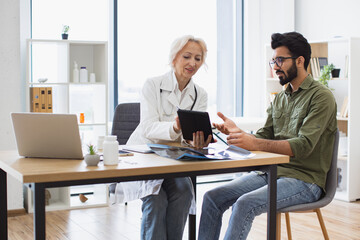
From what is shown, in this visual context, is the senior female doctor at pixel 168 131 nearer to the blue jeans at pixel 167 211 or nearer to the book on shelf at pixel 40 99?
the blue jeans at pixel 167 211

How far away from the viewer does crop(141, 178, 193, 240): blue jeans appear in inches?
87.4

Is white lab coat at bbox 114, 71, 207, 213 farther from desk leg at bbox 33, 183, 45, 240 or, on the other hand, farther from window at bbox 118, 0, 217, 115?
window at bbox 118, 0, 217, 115

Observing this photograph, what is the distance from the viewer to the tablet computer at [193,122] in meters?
2.17

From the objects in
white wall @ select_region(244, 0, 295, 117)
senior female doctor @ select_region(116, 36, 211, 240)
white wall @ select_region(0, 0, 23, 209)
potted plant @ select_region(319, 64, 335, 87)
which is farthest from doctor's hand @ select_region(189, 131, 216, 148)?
white wall @ select_region(244, 0, 295, 117)

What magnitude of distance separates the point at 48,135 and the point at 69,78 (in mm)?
2484

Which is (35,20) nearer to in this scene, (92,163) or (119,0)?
(119,0)

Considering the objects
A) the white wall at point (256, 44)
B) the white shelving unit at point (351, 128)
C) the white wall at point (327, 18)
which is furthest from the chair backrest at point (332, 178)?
the white wall at point (256, 44)

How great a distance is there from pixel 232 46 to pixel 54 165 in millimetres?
4353

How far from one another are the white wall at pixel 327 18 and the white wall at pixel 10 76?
3223mm

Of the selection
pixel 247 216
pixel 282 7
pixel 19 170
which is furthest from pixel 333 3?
pixel 19 170

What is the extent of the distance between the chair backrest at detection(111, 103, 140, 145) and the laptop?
1.26m

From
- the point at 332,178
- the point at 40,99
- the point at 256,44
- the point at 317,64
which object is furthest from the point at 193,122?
the point at 256,44

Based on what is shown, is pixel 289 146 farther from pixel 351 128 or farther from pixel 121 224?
pixel 351 128

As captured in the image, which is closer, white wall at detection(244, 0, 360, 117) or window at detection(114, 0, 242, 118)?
window at detection(114, 0, 242, 118)
